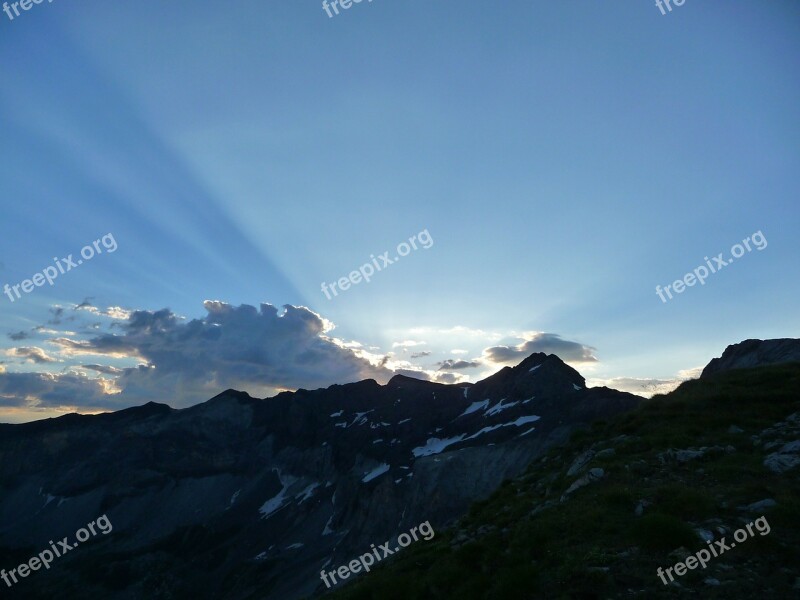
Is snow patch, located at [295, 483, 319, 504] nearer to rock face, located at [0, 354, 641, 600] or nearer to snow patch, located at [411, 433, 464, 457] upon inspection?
rock face, located at [0, 354, 641, 600]

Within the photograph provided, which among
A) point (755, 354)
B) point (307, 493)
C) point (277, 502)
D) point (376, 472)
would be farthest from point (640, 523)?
point (277, 502)

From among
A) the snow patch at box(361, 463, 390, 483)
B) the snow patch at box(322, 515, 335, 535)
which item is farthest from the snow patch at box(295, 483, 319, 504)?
the snow patch at box(361, 463, 390, 483)

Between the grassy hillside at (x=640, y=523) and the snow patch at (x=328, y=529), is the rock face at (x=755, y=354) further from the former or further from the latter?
the snow patch at (x=328, y=529)

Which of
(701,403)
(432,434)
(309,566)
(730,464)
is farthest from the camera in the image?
(432,434)

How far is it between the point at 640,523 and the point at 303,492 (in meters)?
163

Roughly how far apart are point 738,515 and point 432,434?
141344 millimetres

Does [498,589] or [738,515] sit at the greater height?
[498,589]

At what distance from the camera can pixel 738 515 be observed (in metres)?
11.6

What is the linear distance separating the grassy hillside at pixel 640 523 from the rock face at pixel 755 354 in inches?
909

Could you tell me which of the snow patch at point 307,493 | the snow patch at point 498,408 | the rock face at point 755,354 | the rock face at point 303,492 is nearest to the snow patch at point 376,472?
the rock face at point 303,492

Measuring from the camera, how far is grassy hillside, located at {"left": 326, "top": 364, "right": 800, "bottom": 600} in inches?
390

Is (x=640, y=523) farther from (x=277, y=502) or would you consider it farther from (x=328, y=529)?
(x=277, y=502)

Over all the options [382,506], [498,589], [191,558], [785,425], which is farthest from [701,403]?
[191,558]

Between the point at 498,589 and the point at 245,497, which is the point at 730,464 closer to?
the point at 498,589
